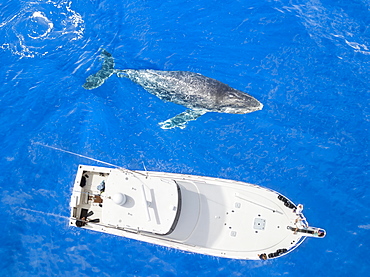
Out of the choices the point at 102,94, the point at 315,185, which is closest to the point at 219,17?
the point at 102,94

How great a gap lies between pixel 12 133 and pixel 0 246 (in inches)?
223

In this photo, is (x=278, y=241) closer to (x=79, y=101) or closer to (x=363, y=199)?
(x=363, y=199)

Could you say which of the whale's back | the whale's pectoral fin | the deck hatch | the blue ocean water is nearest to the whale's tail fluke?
the blue ocean water

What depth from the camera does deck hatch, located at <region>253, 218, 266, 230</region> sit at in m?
13.1

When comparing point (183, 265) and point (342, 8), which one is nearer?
point (183, 265)

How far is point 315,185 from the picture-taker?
14.2 meters

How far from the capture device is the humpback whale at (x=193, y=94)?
14898mm

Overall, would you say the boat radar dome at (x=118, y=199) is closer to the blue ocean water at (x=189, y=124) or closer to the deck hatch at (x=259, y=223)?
the blue ocean water at (x=189, y=124)

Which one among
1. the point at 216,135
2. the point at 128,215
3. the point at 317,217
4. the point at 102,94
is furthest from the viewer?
the point at 102,94

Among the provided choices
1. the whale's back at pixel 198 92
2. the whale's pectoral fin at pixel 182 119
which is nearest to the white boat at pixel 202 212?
the whale's pectoral fin at pixel 182 119

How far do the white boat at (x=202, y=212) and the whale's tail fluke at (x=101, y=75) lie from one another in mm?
4665

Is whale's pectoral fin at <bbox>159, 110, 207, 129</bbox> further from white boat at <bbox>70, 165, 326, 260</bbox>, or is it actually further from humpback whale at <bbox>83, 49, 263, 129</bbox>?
white boat at <bbox>70, 165, 326, 260</bbox>

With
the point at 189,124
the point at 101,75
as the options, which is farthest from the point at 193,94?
the point at 101,75

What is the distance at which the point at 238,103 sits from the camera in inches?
585
